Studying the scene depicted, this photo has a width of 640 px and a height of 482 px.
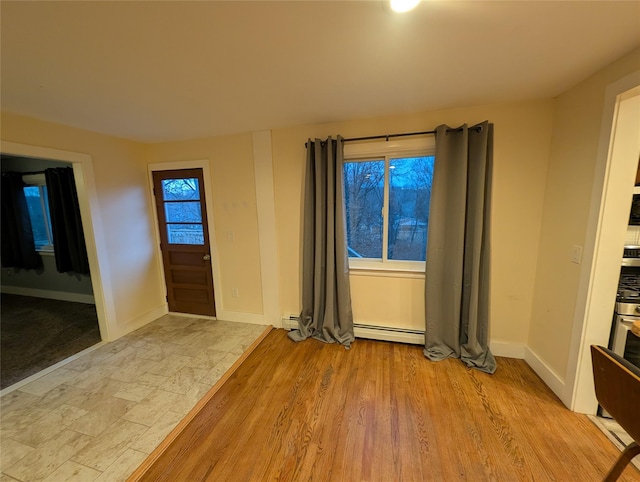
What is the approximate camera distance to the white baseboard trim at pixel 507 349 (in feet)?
7.51

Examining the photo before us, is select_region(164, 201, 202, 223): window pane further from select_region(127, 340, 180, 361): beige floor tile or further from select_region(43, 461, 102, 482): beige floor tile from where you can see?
select_region(43, 461, 102, 482): beige floor tile

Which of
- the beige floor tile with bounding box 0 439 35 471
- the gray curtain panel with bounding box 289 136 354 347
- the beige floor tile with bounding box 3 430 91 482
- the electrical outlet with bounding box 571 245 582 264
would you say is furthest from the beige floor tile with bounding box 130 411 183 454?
the electrical outlet with bounding box 571 245 582 264

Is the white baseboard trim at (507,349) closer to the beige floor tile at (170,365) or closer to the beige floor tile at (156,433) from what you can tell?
the beige floor tile at (156,433)

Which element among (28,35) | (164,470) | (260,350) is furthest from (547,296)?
(28,35)

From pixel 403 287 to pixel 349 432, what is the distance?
1.38 metres

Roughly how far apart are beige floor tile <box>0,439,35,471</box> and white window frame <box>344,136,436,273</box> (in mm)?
2660

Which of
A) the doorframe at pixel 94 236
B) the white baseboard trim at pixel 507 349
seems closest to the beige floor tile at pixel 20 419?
the doorframe at pixel 94 236

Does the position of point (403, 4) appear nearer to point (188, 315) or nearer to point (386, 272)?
point (386, 272)

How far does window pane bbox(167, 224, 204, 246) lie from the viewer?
3.16 m

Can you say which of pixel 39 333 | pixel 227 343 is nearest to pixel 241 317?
pixel 227 343

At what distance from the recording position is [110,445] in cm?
156

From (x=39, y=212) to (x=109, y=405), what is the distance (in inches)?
157

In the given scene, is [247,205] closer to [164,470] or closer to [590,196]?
[164,470]

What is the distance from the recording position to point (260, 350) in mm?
2559
